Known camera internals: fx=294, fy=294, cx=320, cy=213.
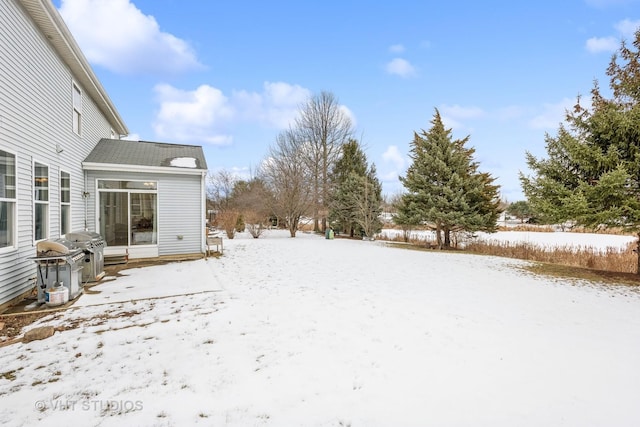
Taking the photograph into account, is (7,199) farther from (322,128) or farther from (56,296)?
(322,128)

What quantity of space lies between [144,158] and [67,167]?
236 centimetres

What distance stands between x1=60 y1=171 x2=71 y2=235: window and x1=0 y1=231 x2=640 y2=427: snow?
2.68 meters

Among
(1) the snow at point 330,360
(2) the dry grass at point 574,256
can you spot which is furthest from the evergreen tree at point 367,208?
(1) the snow at point 330,360

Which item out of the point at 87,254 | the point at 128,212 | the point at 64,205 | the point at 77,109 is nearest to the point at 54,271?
the point at 87,254

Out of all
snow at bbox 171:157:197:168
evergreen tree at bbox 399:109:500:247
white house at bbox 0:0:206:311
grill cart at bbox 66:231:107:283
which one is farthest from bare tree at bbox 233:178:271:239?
grill cart at bbox 66:231:107:283

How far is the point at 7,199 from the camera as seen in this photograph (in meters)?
4.74

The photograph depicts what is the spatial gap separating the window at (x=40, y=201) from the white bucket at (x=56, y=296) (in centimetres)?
156

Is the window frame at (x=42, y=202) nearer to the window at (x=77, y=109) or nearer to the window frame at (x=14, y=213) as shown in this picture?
the window frame at (x=14, y=213)

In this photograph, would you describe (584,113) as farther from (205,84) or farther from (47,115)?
(205,84)

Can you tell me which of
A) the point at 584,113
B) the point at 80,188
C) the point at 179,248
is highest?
the point at 584,113

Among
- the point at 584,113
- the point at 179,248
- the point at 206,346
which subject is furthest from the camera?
the point at 179,248

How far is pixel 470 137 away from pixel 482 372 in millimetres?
Answer: 13602

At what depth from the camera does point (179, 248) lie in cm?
954

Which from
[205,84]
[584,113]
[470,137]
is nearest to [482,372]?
[584,113]
